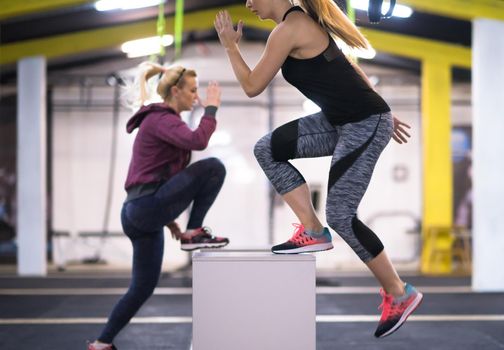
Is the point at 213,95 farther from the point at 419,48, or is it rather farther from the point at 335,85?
the point at 419,48

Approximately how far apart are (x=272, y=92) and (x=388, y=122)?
7840 mm

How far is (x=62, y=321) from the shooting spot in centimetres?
466

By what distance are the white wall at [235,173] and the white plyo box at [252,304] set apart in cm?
748

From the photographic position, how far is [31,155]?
805cm

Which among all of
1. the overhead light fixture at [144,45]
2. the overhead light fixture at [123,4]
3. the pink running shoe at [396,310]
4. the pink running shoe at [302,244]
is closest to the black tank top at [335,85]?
the pink running shoe at [302,244]

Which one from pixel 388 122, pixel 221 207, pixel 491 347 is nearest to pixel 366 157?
pixel 388 122

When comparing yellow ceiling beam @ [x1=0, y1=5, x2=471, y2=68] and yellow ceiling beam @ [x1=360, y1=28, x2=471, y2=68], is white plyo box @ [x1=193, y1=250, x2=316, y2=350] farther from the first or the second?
yellow ceiling beam @ [x1=360, y1=28, x2=471, y2=68]

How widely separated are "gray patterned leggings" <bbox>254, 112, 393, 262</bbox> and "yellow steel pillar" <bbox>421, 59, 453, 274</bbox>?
21.7 feet

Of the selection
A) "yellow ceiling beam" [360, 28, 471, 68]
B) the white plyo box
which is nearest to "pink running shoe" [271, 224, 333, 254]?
the white plyo box

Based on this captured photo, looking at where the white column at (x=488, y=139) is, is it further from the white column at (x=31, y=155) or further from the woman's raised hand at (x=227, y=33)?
the white column at (x=31, y=155)

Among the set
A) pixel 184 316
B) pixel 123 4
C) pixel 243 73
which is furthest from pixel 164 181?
pixel 123 4

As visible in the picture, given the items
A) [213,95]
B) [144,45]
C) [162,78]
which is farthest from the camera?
[144,45]

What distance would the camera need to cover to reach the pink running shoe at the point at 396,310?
2.26 metres

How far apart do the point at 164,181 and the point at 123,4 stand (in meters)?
5.09
